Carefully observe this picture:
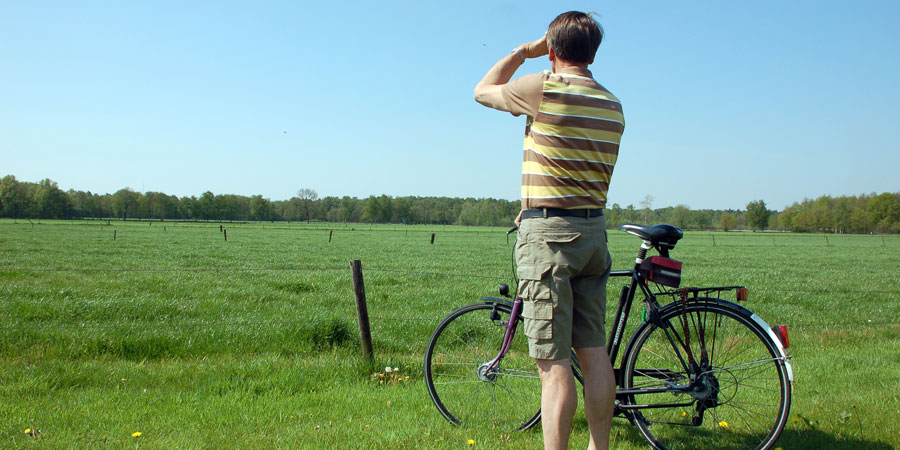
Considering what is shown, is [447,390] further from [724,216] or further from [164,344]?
[724,216]

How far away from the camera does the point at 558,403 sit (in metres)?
2.69

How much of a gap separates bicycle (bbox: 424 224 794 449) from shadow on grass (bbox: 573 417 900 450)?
0.47 feet

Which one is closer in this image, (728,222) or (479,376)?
(479,376)

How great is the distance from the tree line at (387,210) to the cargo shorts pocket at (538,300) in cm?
11625

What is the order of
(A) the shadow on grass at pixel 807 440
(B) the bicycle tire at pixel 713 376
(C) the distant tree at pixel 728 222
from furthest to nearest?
1. (C) the distant tree at pixel 728 222
2. (A) the shadow on grass at pixel 807 440
3. (B) the bicycle tire at pixel 713 376

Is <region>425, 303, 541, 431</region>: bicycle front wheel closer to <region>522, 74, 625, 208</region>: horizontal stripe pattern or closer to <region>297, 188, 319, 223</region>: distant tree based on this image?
<region>522, 74, 625, 208</region>: horizontal stripe pattern

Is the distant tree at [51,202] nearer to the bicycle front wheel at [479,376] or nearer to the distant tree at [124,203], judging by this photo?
the distant tree at [124,203]

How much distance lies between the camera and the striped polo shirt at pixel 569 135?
2.57 m

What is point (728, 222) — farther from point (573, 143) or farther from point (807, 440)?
point (573, 143)

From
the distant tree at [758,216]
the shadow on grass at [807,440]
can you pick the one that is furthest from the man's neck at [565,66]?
the distant tree at [758,216]

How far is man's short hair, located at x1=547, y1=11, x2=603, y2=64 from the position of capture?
8.46ft

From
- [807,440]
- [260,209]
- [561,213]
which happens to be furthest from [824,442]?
[260,209]

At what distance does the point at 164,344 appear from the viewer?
6.29 m

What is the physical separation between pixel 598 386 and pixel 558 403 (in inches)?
10.5
